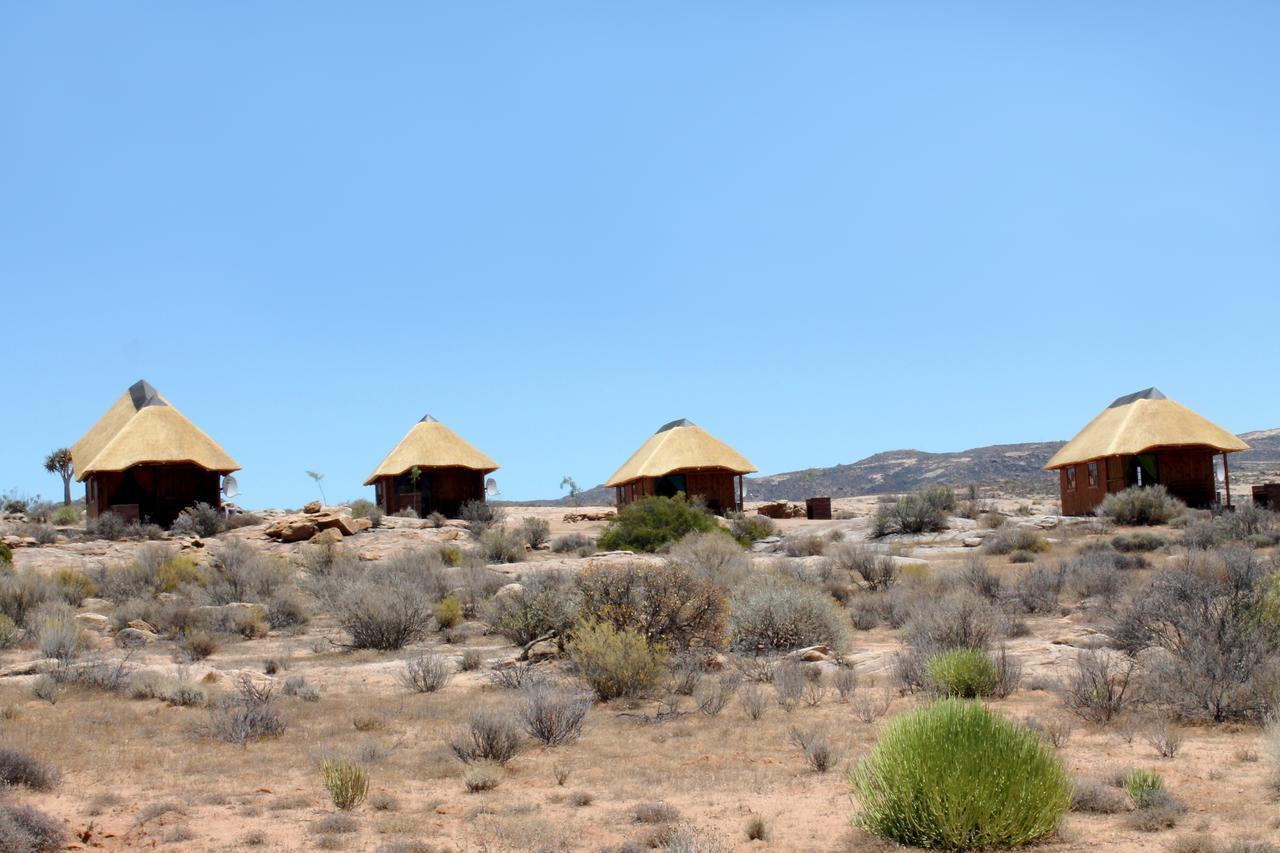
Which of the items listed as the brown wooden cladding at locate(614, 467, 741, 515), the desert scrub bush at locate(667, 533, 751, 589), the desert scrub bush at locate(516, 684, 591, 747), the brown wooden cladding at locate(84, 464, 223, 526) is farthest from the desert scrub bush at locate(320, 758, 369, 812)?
the brown wooden cladding at locate(614, 467, 741, 515)

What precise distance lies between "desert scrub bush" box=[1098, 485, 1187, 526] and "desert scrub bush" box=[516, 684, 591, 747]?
916 inches

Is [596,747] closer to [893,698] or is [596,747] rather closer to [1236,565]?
[893,698]

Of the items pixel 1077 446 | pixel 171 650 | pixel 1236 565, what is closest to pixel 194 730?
pixel 171 650

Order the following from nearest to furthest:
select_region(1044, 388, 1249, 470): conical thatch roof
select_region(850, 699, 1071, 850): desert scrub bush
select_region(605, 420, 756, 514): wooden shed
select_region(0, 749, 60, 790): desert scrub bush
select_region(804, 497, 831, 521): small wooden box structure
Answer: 1. select_region(850, 699, 1071, 850): desert scrub bush
2. select_region(0, 749, 60, 790): desert scrub bush
3. select_region(1044, 388, 1249, 470): conical thatch roof
4. select_region(605, 420, 756, 514): wooden shed
5. select_region(804, 497, 831, 521): small wooden box structure

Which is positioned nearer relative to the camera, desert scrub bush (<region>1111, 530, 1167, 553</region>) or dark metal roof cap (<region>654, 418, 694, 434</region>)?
desert scrub bush (<region>1111, 530, 1167, 553</region>)

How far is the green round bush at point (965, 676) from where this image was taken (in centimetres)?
988

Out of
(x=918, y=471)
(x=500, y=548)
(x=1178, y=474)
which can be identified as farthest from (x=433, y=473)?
(x=918, y=471)

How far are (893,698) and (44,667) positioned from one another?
880 cm

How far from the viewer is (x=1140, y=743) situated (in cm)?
805

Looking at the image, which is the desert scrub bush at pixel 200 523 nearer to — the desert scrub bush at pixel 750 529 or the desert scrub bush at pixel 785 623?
the desert scrub bush at pixel 750 529

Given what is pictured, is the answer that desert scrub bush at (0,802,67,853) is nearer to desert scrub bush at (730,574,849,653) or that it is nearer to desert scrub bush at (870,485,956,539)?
desert scrub bush at (730,574,849,653)

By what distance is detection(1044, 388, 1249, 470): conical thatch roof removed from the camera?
32.7m

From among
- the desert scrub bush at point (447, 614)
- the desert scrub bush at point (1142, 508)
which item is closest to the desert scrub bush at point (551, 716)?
the desert scrub bush at point (447, 614)

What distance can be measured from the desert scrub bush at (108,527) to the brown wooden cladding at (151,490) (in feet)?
5.53
